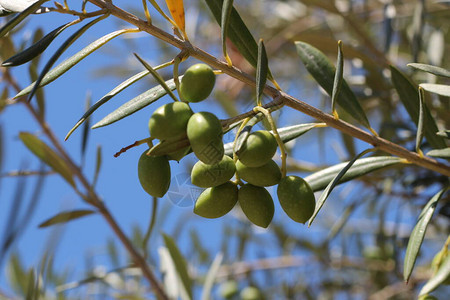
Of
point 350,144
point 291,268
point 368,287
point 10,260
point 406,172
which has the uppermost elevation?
point 10,260

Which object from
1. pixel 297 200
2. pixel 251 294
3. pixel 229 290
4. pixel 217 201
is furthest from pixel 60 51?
pixel 229 290

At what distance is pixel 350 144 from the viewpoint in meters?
2.01

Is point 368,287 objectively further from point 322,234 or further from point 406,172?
point 406,172

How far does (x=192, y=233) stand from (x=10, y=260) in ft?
2.80

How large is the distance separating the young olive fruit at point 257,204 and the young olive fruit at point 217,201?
2cm

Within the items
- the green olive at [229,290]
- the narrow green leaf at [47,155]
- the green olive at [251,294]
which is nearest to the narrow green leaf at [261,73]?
the narrow green leaf at [47,155]

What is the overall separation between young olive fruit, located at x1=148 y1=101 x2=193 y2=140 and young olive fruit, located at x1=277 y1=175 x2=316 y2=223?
0.20 m

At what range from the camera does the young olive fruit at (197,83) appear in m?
0.86

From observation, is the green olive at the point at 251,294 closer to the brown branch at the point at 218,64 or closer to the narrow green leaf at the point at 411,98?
the narrow green leaf at the point at 411,98

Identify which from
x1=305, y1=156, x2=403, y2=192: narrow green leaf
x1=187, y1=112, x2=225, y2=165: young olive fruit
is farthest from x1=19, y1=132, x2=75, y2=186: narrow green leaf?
x1=187, y1=112, x2=225, y2=165: young olive fruit

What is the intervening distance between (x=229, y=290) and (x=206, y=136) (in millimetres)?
1779

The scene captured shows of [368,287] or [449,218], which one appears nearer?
[449,218]

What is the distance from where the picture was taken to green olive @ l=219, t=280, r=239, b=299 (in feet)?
7.98

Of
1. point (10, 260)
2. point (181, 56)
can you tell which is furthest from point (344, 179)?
point (10, 260)
